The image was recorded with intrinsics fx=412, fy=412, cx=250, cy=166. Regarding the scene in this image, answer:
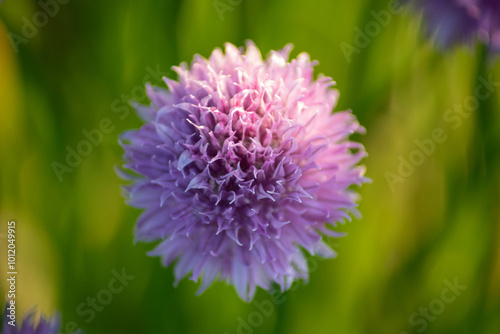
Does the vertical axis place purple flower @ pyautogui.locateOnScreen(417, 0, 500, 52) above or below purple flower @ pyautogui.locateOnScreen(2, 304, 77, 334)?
below

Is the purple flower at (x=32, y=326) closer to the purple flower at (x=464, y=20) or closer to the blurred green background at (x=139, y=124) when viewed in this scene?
the blurred green background at (x=139, y=124)

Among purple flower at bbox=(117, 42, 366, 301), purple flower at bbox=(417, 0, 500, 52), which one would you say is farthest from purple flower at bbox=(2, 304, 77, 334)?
purple flower at bbox=(417, 0, 500, 52)

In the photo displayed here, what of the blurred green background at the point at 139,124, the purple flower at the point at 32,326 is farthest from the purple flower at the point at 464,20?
the purple flower at the point at 32,326

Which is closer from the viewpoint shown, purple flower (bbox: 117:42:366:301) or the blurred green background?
purple flower (bbox: 117:42:366:301)

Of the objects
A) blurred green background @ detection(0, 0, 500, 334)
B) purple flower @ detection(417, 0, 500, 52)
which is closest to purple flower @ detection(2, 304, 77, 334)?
blurred green background @ detection(0, 0, 500, 334)

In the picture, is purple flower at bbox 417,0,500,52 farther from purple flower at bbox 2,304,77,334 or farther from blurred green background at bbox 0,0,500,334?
purple flower at bbox 2,304,77,334

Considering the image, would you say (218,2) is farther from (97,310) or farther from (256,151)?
(97,310)
